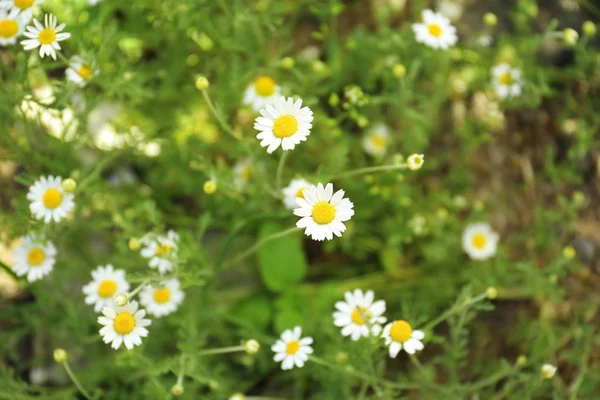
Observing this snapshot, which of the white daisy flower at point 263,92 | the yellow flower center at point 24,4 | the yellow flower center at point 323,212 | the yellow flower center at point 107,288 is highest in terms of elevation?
the white daisy flower at point 263,92

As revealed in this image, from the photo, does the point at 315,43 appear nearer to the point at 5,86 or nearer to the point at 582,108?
the point at 582,108

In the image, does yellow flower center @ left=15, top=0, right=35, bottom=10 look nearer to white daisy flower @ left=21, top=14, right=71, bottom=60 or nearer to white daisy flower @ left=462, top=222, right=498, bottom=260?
white daisy flower @ left=21, top=14, right=71, bottom=60

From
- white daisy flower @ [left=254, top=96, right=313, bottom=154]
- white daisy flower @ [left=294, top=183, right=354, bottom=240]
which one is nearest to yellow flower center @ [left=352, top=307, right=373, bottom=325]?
white daisy flower @ [left=294, top=183, right=354, bottom=240]

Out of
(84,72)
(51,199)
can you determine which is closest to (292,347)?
(51,199)

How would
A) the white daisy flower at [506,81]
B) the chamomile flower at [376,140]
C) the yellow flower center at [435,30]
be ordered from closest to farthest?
the yellow flower center at [435,30]
the white daisy flower at [506,81]
the chamomile flower at [376,140]

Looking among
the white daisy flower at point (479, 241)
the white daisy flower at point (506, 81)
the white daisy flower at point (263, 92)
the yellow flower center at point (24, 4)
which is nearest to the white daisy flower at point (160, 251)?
the white daisy flower at point (263, 92)

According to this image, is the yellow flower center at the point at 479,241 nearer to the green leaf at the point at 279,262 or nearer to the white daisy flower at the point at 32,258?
the green leaf at the point at 279,262

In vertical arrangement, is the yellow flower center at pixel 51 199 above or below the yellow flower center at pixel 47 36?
below

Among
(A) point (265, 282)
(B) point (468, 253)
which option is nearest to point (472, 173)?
(B) point (468, 253)
